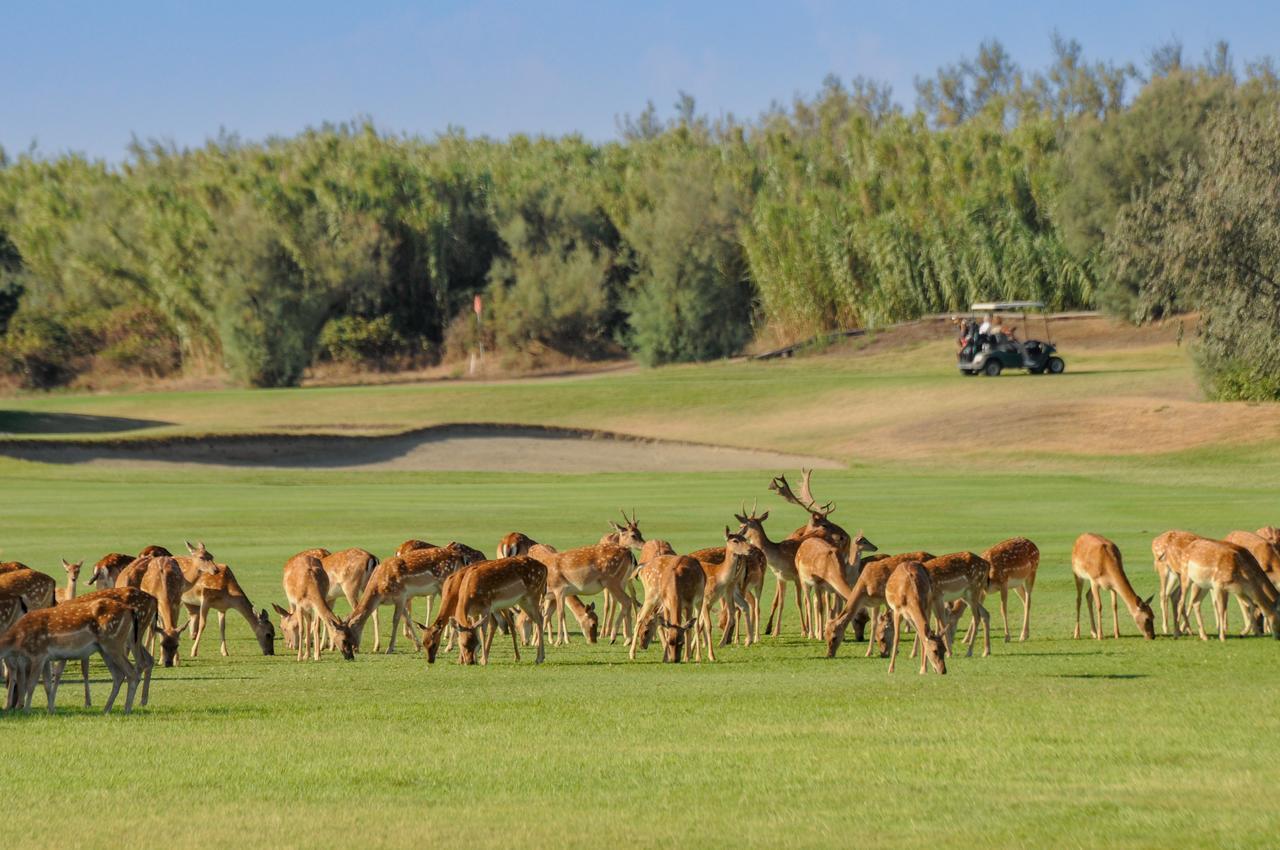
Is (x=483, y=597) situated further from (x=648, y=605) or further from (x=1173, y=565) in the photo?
(x=1173, y=565)

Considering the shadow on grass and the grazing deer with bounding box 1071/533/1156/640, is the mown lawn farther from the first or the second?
the shadow on grass

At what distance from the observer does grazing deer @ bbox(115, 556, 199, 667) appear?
17906 millimetres

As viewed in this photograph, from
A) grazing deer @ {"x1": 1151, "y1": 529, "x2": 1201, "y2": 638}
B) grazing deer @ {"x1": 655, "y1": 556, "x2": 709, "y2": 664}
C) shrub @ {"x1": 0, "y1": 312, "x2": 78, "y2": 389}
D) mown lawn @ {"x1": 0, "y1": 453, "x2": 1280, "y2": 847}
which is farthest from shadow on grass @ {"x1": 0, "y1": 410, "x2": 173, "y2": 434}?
grazing deer @ {"x1": 1151, "y1": 529, "x2": 1201, "y2": 638}

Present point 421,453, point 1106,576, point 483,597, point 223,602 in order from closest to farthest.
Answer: point 483,597 < point 1106,576 < point 223,602 < point 421,453

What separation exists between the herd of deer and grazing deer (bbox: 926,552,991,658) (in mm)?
20

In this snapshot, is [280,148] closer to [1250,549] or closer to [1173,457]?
[1173,457]

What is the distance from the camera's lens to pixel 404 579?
61.1 feet

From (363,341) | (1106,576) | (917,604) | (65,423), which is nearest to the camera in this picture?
(917,604)

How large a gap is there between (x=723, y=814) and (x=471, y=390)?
204ft

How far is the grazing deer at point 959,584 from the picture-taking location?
1670 cm

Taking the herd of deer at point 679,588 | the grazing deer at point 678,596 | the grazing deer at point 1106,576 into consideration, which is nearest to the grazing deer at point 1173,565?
the herd of deer at point 679,588

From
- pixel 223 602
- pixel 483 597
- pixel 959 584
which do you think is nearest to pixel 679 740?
pixel 483 597

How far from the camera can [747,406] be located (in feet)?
220

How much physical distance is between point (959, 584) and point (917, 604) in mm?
1401
